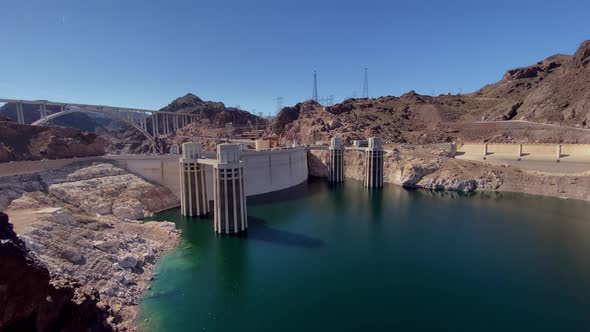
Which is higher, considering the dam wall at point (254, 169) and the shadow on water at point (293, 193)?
the dam wall at point (254, 169)

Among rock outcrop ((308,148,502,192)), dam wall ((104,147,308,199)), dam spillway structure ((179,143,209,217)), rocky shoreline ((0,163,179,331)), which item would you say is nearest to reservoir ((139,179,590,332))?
rocky shoreline ((0,163,179,331))

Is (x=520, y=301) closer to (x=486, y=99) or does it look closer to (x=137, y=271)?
(x=137, y=271)

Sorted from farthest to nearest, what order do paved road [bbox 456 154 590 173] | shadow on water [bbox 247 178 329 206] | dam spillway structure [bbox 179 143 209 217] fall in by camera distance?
paved road [bbox 456 154 590 173] → shadow on water [bbox 247 178 329 206] → dam spillway structure [bbox 179 143 209 217]

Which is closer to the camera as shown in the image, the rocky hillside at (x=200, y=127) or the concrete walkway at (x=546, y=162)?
the concrete walkway at (x=546, y=162)

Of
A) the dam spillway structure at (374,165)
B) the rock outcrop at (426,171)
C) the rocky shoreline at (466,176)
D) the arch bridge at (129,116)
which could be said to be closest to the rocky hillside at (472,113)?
the rock outcrop at (426,171)

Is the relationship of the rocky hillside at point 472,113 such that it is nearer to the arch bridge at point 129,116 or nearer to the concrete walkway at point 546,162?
the concrete walkway at point 546,162

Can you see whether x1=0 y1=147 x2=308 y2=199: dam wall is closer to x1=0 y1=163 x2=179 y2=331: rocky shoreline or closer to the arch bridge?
x1=0 y1=163 x2=179 y2=331: rocky shoreline

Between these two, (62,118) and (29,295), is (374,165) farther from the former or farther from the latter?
(62,118)
